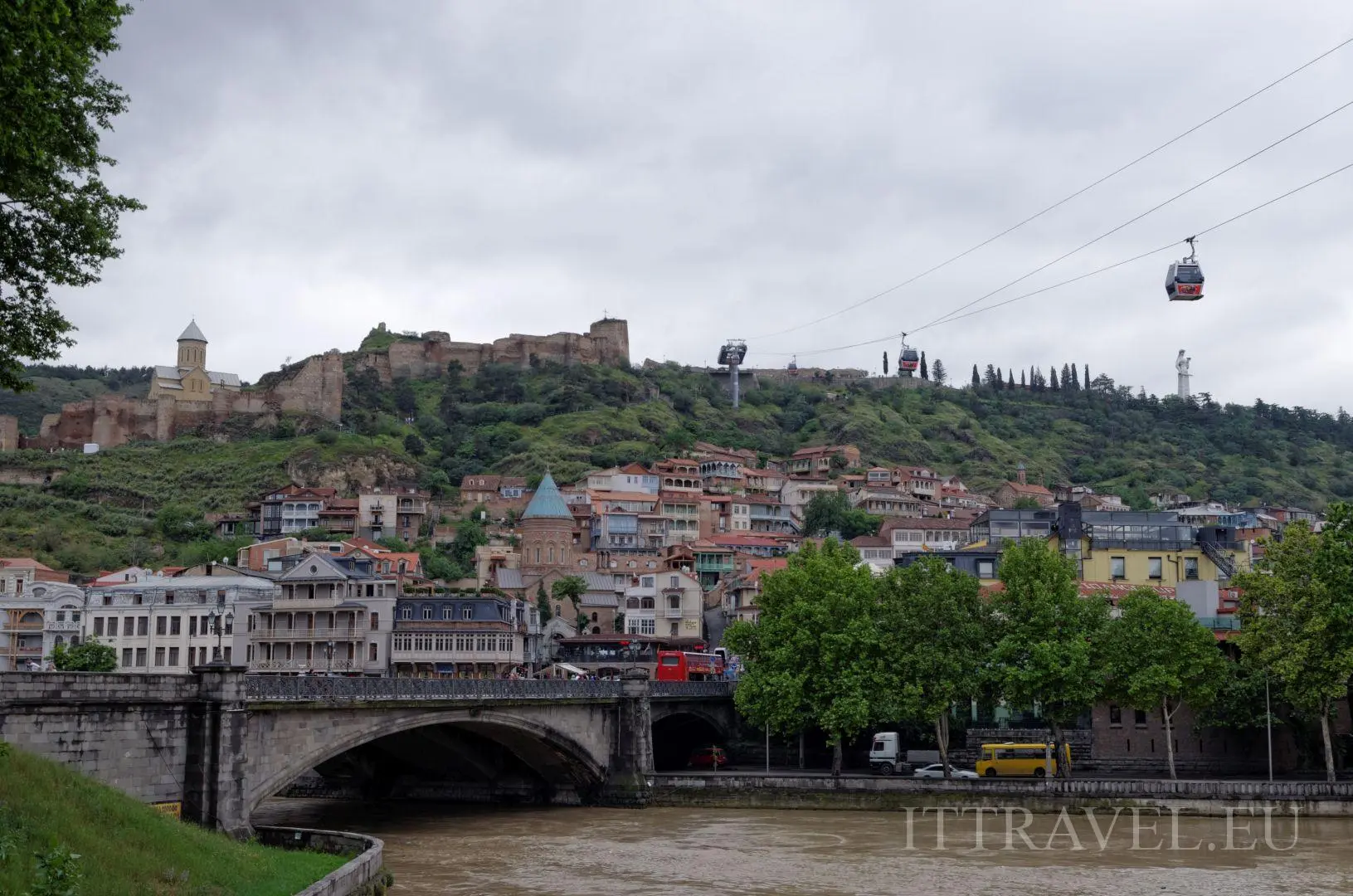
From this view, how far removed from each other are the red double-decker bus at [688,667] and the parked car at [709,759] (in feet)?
19.9

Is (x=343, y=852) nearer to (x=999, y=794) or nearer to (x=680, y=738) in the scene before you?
(x=999, y=794)

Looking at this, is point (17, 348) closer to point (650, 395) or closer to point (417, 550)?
point (417, 550)

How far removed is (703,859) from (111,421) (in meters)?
120

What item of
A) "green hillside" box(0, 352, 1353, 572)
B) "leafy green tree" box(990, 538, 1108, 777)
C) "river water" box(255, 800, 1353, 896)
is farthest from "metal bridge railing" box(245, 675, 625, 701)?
"green hillside" box(0, 352, 1353, 572)

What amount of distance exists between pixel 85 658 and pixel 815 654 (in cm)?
3326

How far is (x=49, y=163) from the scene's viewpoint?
20.8 m

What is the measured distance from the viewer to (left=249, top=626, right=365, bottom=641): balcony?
233ft

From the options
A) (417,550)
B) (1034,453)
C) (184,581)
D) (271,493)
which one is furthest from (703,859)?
(1034,453)

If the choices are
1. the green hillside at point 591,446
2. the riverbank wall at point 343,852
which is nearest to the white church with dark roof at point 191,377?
the green hillside at point 591,446

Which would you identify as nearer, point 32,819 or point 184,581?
point 32,819

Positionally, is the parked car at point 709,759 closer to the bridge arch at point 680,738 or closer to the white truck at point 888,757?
the bridge arch at point 680,738

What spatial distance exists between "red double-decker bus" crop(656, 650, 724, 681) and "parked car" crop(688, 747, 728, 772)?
608cm

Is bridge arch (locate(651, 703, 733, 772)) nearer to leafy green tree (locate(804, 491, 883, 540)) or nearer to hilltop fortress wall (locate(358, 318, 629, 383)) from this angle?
leafy green tree (locate(804, 491, 883, 540))

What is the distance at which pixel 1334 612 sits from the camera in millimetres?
47469
